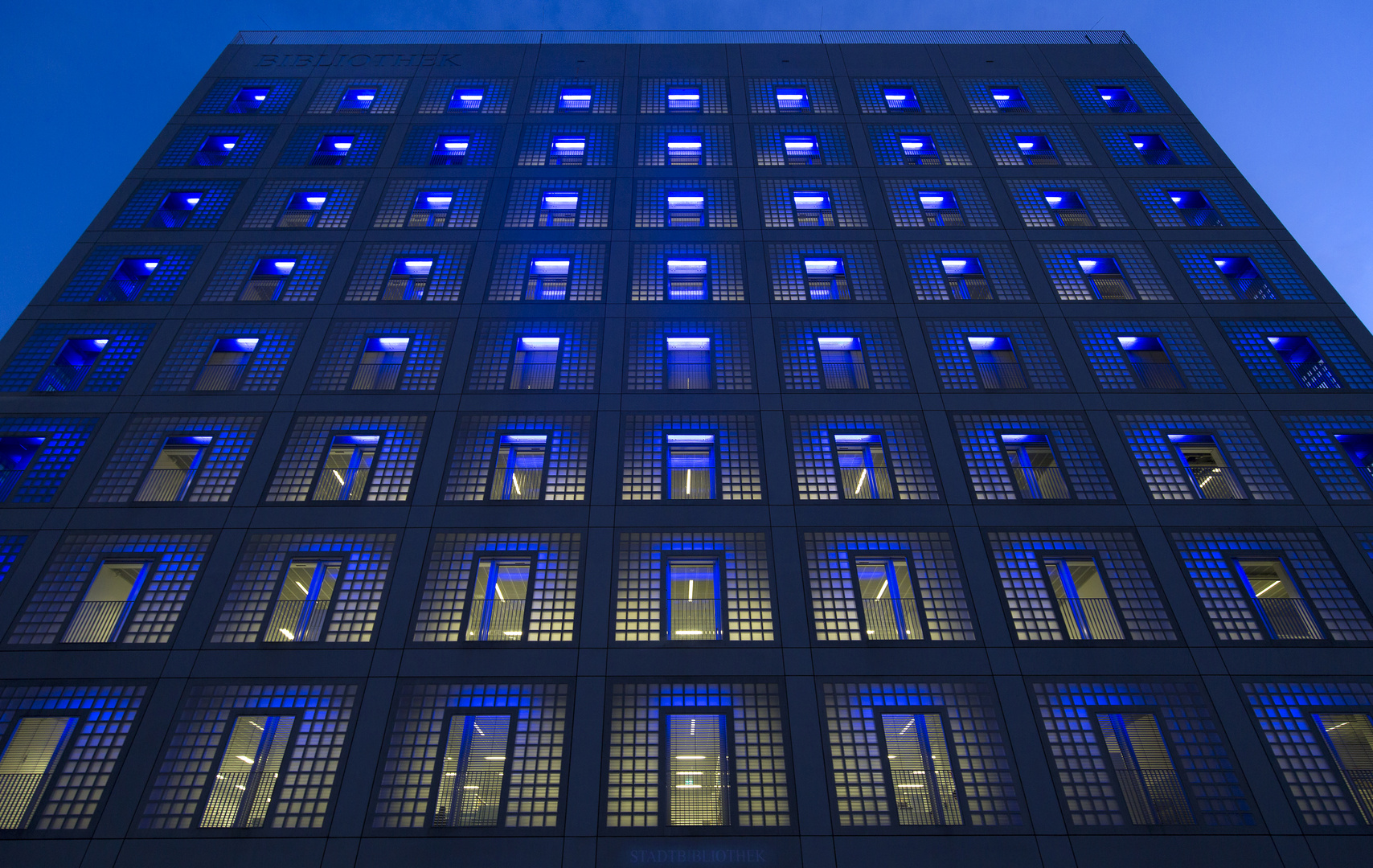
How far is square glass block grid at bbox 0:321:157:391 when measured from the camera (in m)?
16.3

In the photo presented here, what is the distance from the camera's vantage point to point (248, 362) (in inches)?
659

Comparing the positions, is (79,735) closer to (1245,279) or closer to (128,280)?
(128,280)

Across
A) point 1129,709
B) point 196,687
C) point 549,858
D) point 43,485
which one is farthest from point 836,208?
point 43,485

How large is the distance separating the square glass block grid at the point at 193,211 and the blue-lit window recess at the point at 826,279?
15964 millimetres

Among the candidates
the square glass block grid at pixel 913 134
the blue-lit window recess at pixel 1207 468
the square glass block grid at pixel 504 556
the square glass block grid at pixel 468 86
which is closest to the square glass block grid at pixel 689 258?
the square glass block grid at pixel 913 134

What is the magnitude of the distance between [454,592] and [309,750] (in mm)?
3329

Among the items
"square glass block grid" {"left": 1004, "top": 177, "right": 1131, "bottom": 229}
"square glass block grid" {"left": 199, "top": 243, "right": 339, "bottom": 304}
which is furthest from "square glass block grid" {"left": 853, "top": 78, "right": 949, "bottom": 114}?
"square glass block grid" {"left": 199, "top": 243, "right": 339, "bottom": 304}

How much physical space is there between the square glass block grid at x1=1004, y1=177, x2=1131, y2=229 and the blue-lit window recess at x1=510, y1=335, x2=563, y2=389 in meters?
13.1

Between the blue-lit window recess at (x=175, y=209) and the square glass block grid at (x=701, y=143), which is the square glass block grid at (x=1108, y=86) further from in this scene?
the blue-lit window recess at (x=175, y=209)

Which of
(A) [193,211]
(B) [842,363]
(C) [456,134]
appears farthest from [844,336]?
(A) [193,211]

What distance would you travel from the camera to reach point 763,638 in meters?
12.9

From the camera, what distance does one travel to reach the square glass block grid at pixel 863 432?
1473 centimetres

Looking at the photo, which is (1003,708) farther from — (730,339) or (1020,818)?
(730,339)

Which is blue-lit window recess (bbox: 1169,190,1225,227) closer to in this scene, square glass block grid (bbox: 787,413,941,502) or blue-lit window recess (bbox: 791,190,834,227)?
blue-lit window recess (bbox: 791,190,834,227)
